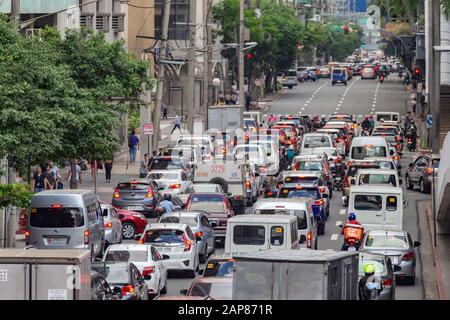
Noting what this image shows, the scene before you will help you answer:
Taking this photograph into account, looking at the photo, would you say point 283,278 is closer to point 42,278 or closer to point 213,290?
point 213,290

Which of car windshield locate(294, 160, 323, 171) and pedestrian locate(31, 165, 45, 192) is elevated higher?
car windshield locate(294, 160, 323, 171)

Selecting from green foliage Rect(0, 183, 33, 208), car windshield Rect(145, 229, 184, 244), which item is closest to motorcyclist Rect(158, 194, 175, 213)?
car windshield Rect(145, 229, 184, 244)

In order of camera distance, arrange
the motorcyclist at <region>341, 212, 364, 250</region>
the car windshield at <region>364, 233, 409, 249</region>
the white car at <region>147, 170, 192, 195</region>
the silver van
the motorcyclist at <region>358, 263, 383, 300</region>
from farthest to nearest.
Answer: the white car at <region>147, 170, 192, 195</region>
the motorcyclist at <region>341, 212, 364, 250</region>
the silver van
the car windshield at <region>364, 233, 409, 249</region>
the motorcyclist at <region>358, 263, 383, 300</region>

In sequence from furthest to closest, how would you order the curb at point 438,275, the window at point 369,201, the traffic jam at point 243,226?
the window at point 369,201, the curb at point 438,275, the traffic jam at point 243,226

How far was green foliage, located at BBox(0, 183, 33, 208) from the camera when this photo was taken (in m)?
30.7

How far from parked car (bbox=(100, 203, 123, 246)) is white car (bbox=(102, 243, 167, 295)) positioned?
25.2ft

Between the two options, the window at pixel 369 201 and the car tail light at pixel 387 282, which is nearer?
the car tail light at pixel 387 282

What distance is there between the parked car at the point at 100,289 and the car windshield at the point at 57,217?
379 inches

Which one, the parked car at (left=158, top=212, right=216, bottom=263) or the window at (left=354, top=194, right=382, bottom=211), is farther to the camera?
the window at (left=354, top=194, right=382, bottom=211)

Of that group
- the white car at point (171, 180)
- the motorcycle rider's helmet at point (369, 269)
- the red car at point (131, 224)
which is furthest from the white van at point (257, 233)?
the white car at point (171, 180)

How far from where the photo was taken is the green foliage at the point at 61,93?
105ft

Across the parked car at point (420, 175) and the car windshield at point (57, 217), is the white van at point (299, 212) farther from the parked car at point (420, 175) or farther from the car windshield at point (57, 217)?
the parked car at point (420, 175)

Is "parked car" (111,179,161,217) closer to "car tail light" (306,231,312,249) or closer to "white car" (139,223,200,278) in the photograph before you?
"car tail light" (306,231,312,249)

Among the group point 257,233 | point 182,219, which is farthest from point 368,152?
point 257,233
